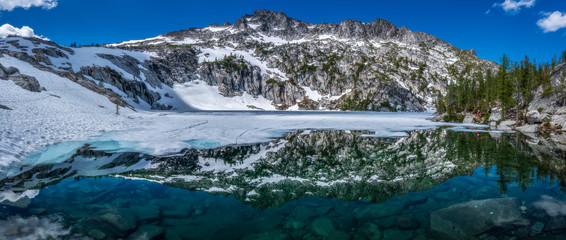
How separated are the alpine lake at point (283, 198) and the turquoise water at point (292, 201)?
44 millimetres

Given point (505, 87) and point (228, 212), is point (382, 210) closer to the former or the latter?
point (228, 212)

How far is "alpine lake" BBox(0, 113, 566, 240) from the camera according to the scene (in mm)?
6883

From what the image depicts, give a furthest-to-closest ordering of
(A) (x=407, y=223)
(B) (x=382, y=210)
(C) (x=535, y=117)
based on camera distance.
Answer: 1. (C) (x=535, y=117)
2. (B) (x=382, y=210)
3. (A) (x=407, y=223)

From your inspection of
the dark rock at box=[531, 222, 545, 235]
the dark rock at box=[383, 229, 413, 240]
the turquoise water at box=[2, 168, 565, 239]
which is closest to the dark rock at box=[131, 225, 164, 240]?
the turquoise water at box=[2, 168, 565, 239]

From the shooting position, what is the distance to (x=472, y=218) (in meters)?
7.51

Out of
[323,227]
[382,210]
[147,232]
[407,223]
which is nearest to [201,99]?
[147,232]

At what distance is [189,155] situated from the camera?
16.9 m

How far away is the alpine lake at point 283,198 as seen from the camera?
6883 millimetres

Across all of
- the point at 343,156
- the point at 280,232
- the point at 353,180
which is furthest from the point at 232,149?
the point at 280,232

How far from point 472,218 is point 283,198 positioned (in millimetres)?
6010

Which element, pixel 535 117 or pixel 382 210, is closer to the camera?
pixel 382 210

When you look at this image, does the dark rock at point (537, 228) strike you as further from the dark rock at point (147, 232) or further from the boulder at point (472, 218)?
the dark rock at point (147, 232)

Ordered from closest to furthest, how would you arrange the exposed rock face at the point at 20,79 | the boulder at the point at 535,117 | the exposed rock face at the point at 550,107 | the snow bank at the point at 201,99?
the exposed rock face at the point at 550,107 → the boulder at the point at 535,117 → the exposed rock face at the point at 20,79 → the snow bank at the point at 201,99

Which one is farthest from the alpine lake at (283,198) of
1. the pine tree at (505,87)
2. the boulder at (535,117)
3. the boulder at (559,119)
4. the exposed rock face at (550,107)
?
the pine tree at (505,87)
